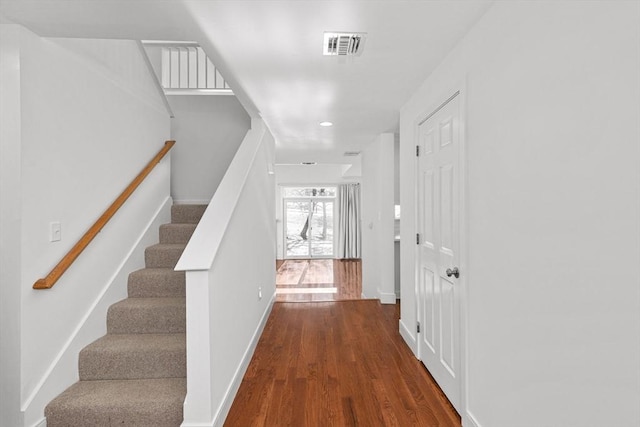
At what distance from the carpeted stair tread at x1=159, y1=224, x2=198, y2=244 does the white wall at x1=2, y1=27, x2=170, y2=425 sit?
0.35 m

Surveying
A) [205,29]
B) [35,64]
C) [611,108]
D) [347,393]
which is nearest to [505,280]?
[611,108]

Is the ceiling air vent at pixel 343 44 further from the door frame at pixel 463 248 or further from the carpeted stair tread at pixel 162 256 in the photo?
the carpeted stair tread at pixel 162 256

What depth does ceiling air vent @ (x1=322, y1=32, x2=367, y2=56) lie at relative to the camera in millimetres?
1953

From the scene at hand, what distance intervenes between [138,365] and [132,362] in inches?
1.7

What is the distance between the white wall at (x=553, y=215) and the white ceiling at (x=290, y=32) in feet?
1.15

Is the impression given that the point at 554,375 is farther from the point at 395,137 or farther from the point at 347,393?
the point at 395,137

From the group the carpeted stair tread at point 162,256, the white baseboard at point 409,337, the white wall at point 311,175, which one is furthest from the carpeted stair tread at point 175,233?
the white wall at point 311,175

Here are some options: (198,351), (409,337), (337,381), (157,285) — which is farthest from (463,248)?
(157,285)

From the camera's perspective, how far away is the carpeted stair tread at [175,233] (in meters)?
3.30

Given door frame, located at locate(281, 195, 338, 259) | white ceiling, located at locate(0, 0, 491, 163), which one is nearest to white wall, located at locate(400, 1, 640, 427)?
white ceiling, located at locate(0, 0, 491, 163)

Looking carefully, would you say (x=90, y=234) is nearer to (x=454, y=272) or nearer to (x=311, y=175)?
(x=454, y=272)

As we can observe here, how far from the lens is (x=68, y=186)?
2.10 m

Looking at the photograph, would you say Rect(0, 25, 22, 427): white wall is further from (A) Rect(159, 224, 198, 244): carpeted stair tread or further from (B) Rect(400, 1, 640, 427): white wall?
(B) Rect(400, 1, 640, 427): white wall

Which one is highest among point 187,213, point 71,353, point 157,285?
point 187,213
